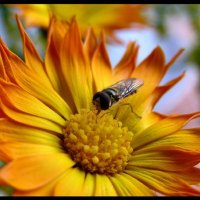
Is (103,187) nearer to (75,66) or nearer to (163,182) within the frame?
(163,182)

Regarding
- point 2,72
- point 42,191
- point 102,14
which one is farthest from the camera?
point 102,14

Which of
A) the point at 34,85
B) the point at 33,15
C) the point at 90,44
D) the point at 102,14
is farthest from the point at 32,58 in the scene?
the point at 102,14

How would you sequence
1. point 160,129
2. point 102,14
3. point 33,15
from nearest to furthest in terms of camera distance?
point 160,129, point 33,15, point 102,14

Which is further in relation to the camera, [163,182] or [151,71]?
[151,71]

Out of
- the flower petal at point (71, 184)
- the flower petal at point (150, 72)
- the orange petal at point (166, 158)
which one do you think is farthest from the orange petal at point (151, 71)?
the flower petal at point (71, 184)

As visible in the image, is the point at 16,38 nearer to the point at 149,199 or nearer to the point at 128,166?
the point at 128,166

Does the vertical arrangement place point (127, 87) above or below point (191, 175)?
above
